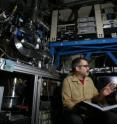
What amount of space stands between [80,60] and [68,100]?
50 cm

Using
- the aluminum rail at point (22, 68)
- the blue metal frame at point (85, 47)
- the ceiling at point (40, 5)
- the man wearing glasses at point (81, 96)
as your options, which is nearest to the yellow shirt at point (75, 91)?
the man wearing glasses at point (81, 96)

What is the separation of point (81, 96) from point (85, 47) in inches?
33.8

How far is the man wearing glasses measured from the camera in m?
1.49

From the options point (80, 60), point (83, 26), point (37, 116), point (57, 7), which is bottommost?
point (37, 116)

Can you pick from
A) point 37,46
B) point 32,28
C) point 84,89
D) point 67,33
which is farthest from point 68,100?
point 67,33

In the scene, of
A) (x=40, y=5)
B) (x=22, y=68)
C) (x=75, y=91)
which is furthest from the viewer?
(x=40, y=5)

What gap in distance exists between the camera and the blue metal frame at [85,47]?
2385mm

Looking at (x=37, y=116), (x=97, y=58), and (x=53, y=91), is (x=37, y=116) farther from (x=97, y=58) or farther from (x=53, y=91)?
(x=97, y=58)

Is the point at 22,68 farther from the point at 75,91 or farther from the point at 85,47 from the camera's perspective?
the point at 85,47

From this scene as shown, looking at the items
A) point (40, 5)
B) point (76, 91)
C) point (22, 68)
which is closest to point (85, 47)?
point (76, 91)

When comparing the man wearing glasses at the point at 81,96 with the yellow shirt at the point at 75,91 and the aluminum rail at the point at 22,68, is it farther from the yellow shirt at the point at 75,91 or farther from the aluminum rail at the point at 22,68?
the aluminum rail at the point at 22,68

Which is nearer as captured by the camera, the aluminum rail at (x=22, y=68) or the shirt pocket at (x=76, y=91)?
the aluminum rail at (x=22, y=68)

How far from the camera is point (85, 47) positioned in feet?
8.19

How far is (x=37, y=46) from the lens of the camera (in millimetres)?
2090
